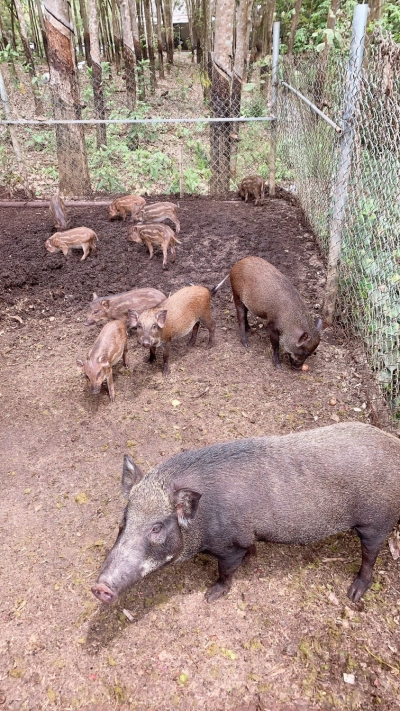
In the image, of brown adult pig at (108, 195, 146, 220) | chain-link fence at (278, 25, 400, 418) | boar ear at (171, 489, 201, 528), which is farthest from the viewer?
brown adult pig at (108, 195, 146, 220)

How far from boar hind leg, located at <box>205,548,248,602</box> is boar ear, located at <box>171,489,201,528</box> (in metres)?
0.39

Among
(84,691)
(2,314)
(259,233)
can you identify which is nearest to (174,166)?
(259,233)

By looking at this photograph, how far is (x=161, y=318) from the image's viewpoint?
15.1ft

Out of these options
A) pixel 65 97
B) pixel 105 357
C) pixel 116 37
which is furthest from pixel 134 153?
pixel 116 37

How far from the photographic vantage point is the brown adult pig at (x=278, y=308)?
15.2ft

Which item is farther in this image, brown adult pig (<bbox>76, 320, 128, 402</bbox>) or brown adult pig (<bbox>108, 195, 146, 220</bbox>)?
brown adult pig (<bbox>108, 195, 146, 220</bbox>)

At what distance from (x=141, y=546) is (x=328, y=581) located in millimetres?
1202

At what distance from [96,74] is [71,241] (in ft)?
19.6

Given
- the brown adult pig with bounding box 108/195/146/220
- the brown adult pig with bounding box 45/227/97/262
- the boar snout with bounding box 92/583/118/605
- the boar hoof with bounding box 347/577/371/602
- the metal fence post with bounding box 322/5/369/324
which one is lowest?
the boar hoof with bounding box 347/577/371/602

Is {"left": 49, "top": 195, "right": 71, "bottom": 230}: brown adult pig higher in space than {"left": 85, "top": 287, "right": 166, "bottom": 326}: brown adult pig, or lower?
A: higher

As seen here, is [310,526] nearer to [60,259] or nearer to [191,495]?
[191,495]

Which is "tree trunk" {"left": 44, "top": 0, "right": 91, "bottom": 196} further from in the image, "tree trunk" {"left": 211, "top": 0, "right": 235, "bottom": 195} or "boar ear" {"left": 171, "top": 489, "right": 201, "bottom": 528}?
"boar ear" {"left": 171, "top": 489, "right": 201, "bottom": 528}

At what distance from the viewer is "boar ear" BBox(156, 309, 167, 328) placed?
15.0ft

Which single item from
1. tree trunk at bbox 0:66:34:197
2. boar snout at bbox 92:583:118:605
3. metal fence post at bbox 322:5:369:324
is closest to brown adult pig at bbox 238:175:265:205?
metal fence post at bbox 322:5:369:324
